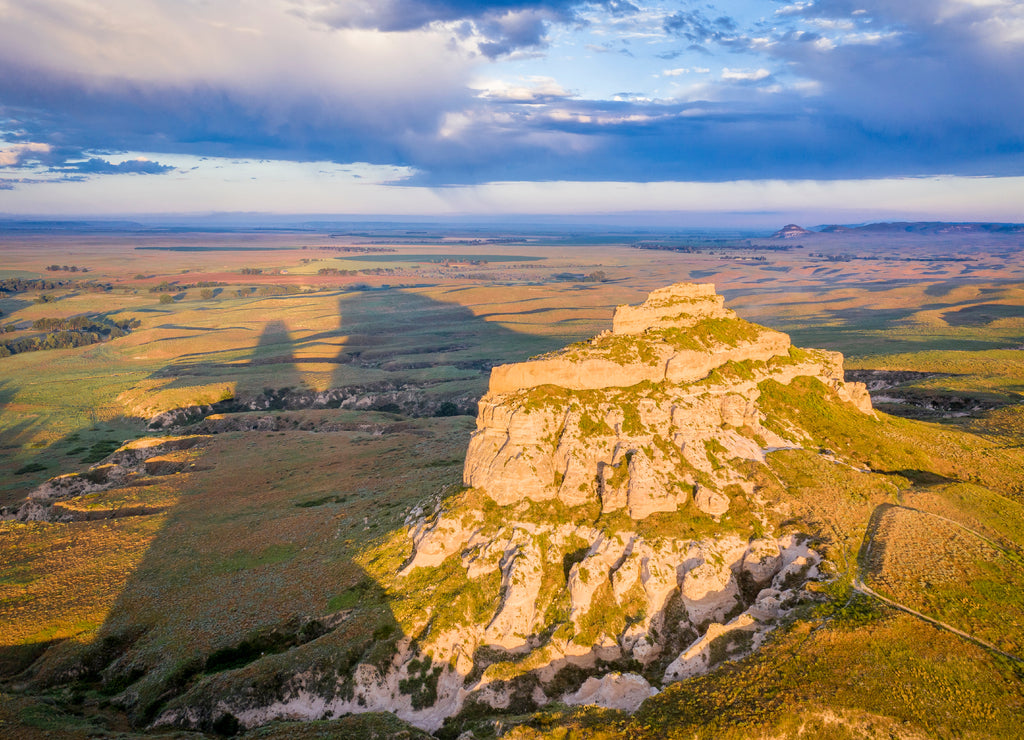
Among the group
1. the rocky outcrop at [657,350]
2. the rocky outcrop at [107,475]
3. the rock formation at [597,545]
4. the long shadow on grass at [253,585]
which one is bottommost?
the rocky outcrop at [107,475]

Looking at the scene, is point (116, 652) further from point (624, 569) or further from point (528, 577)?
point (624, 569)

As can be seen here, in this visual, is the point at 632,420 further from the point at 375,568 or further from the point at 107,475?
the point at 107,475

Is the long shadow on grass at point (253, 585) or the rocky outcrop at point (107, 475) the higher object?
the long shadow on grass at point (253, 585)

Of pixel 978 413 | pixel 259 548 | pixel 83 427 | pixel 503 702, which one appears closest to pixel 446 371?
pixel 83 427

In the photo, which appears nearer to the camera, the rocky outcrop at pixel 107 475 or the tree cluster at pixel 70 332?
the rocky outcrop at pixel 107 475

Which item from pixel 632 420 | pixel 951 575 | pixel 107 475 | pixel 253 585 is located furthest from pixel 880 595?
pixel 107 475

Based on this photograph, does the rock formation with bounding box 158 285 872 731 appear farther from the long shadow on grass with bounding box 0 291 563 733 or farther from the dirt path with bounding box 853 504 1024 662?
the dirt path with bounding box 853 504 1024 662

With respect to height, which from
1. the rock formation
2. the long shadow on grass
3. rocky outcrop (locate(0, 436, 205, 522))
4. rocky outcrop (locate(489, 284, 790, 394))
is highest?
rocky outcrop (locate(489, 284, 790, 394))

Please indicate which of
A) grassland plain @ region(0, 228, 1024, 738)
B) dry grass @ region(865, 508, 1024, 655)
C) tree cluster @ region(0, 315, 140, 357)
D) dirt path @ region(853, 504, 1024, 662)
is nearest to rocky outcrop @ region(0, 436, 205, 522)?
grassland plain @ region(0, 228, 1024, 738)

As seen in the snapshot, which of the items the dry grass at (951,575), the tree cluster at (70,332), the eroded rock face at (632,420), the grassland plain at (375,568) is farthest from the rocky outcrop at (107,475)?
the tree cluster at (70,332)

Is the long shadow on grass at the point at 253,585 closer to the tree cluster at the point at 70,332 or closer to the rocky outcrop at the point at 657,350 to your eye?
the rocky outcrop at the point at 657,350
